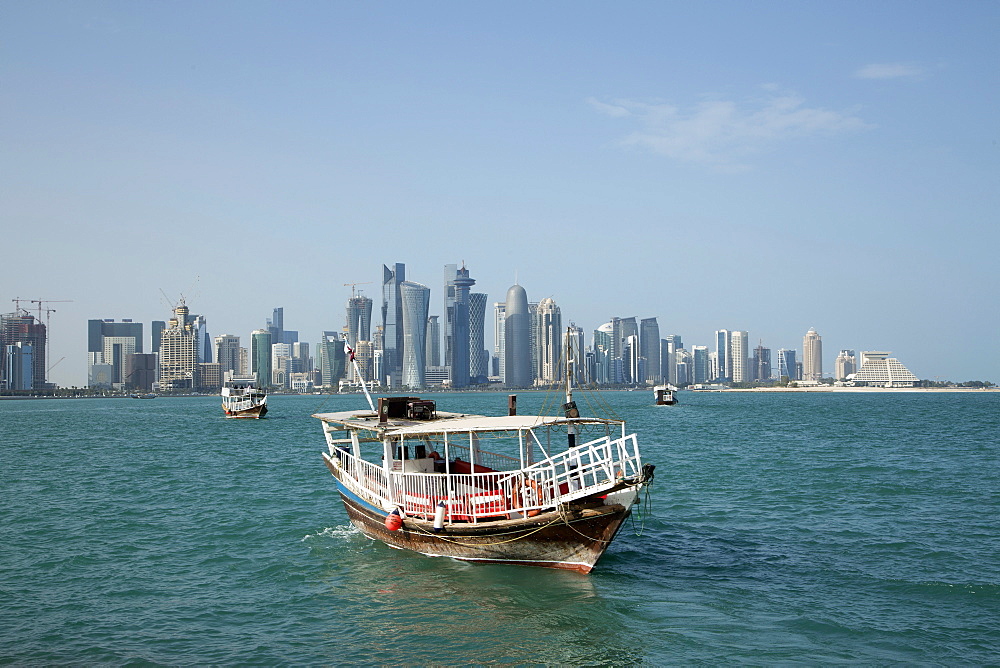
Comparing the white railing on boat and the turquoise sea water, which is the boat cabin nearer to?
the white railing on boat

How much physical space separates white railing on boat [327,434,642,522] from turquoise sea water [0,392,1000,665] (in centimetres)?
145

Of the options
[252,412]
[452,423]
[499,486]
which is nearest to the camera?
[499,486]

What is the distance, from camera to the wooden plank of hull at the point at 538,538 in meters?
18.7

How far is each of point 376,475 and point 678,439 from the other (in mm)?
45886

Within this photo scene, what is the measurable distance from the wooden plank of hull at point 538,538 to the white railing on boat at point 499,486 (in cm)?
38

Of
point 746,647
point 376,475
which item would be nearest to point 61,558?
point 376,475

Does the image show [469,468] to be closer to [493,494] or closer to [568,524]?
[493,494]

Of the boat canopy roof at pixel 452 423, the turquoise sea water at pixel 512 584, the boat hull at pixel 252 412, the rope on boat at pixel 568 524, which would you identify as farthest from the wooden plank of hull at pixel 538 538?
the boat hull at pixel 252 412

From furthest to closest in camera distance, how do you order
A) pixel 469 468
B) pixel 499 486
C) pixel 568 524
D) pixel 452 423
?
1. pixel 469 468
2. pixel 452 423
3. pixel 499 486
4. pixel 568 524

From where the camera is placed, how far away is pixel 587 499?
1862 centimetres

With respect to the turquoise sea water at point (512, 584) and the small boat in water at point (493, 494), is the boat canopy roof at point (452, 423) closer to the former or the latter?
the small boat in water at point (493, 494)

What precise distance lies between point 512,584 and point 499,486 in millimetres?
2373

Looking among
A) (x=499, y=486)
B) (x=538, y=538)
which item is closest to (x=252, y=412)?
(x=499, y=486)

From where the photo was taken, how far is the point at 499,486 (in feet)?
65.1
